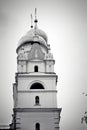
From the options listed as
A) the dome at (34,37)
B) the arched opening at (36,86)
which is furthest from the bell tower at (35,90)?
the dome at (34,37)

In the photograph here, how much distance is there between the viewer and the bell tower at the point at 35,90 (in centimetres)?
3081

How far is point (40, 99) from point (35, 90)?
84 cm

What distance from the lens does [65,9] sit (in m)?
30.0

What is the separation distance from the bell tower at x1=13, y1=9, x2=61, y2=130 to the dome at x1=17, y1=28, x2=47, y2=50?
0.11 m

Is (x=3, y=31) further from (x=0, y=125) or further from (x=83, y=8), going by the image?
(x=0, y=125)

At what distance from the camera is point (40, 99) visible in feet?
104

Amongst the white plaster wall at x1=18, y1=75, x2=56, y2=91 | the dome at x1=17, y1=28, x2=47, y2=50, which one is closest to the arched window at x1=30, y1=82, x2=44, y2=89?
the white plaster wall at x1=18, y1=75, x2=56, y2=91

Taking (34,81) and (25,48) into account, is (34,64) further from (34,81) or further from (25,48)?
(25,48)

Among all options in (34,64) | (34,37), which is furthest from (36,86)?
(34,37)

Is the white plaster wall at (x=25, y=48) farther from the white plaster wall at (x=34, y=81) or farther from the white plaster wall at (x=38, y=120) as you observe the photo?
the white plaster wall at (x=38, y=120)

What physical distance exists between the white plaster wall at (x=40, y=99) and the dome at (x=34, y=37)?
5468 mm

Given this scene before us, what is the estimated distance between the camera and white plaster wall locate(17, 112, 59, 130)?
30656mm

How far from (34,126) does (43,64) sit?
18.0ft

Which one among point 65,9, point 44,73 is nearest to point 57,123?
point 44,73
